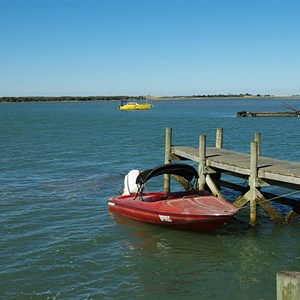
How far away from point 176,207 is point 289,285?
9484 mm

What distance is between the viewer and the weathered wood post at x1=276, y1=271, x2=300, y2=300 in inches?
208

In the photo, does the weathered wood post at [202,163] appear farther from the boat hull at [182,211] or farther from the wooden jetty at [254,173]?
the boat hull at [182,211]

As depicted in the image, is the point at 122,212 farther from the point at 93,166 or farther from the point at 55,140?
the point at 55,140

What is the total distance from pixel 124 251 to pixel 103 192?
7.64 m

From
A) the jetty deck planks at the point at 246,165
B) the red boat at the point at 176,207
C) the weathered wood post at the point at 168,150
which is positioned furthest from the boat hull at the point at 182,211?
the weathered wood post at the point at 168,150

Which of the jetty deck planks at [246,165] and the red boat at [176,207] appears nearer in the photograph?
the jetty deck planks at [246,165]

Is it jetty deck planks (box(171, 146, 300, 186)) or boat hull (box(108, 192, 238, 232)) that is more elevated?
jetty deck planks (box(171, 146, 300, 186))

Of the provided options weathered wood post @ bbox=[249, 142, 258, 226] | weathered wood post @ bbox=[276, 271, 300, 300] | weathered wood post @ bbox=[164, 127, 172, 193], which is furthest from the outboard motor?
weathered wood post @ bbox=[276, 271, 300, 300]

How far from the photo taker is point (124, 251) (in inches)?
527

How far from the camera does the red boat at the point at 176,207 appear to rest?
1411 cm

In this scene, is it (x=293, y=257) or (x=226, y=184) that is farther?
(x=226, y=184)

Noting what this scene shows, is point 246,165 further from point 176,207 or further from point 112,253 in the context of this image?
point 112,253

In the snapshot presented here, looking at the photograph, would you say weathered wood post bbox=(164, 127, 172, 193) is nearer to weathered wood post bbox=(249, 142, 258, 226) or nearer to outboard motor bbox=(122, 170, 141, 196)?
outboard motor bbox=(122, 170, 141, 196)

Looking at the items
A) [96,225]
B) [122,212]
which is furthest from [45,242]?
[122,212]
